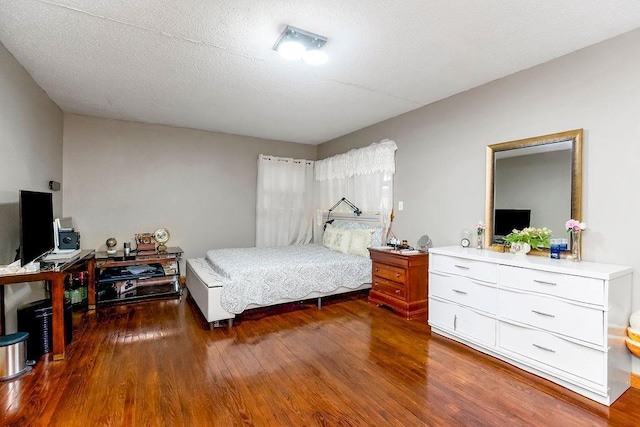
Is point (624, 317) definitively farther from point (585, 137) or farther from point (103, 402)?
point (103, 402)

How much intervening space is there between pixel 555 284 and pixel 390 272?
1.67 meters

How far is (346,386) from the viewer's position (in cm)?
209

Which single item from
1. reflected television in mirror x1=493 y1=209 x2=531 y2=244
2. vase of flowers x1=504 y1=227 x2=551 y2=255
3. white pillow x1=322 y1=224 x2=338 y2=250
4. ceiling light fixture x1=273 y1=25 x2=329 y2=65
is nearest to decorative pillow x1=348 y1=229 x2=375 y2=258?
white pillow x1=322 y1=224 x2=338 y2=250

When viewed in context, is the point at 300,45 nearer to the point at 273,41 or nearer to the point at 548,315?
the point at 273,41

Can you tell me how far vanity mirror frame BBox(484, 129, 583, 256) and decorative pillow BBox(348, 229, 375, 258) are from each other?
1.49 m

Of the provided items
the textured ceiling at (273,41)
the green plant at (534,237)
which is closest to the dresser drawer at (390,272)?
the green plant at (534,237)

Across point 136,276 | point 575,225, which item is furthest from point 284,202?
point 575,225

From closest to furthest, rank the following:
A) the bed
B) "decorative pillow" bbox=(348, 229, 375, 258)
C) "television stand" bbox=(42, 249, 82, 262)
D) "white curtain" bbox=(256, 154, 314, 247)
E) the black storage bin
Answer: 1. the black storage bin
2. "television stand" bbox=(42, 249, 82, 262)
3. the bed
4. "decorative pillow" bbox=(348, 229, 375, 258)
5. "white curtain" bbox=(256, 154, 314, 247)

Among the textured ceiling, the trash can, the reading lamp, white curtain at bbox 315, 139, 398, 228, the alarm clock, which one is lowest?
the trash can

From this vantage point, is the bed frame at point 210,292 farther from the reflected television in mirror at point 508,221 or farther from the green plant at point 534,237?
the green plant at point 534,237

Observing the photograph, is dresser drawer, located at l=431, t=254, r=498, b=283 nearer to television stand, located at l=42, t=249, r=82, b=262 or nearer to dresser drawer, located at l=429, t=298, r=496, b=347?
dresser drawer, located at l=429, t=298, r=496, b=347

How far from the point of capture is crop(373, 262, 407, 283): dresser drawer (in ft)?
11.2

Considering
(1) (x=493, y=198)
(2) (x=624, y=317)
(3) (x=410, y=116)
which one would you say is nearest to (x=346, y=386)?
(2) (x=624, y=317)

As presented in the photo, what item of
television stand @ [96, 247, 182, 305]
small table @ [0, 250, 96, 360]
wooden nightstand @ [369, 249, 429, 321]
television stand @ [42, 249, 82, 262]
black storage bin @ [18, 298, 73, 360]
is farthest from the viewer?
television stand @ [96, 247, 182, 305]
